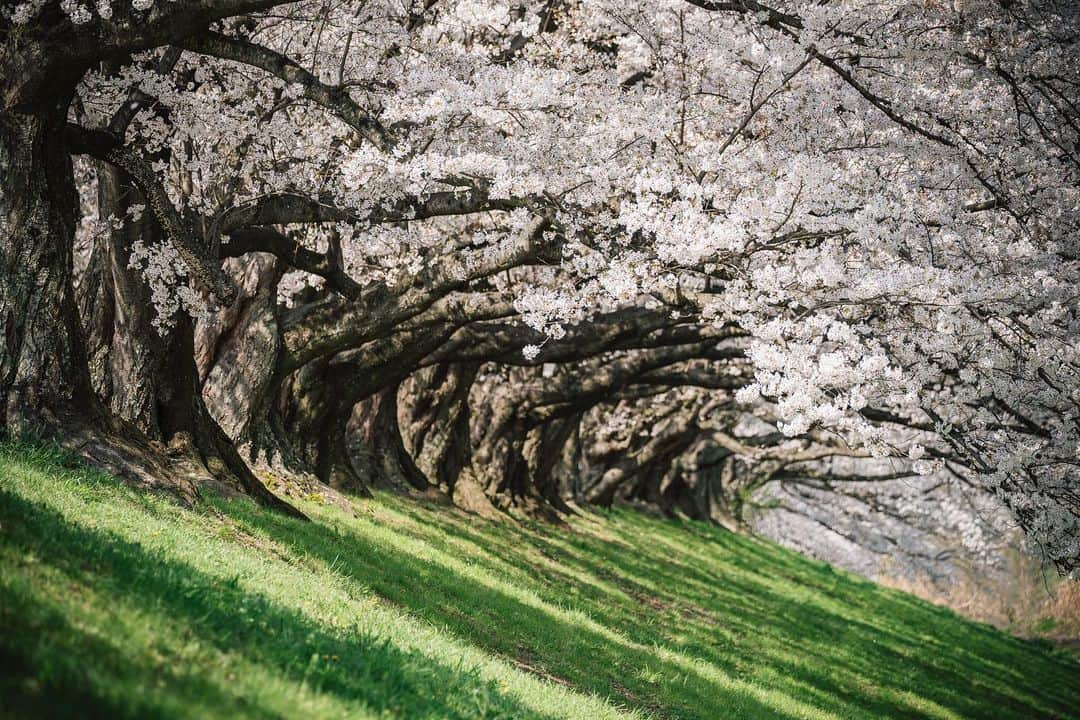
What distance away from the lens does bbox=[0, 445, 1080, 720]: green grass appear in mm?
4242

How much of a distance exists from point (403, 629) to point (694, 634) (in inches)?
322

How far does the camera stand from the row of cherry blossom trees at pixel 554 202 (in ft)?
28.9

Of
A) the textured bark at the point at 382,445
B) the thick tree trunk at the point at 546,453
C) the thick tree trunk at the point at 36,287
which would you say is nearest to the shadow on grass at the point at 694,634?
the textured bark at the point at 382,445

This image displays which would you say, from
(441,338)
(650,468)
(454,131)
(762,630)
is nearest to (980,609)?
(650,468)

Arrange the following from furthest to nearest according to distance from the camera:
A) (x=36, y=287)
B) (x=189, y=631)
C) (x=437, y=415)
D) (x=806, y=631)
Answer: (x=437, y=415)
(x=806, y=631)
(x=36, y=287)
(x=189, y=631)

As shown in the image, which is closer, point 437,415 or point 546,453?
point 437,415

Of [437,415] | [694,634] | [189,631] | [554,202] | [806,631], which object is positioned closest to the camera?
[189,631]

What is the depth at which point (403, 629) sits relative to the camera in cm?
746

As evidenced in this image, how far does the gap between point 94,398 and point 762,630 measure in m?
12.0

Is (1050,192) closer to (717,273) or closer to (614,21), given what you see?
(717,273)

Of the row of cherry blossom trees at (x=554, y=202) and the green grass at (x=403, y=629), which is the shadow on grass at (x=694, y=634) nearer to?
the green grass at (x=403, y=629)

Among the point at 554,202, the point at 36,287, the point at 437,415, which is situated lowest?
the point at 437,415

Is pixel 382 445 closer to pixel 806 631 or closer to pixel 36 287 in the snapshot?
pixel 806 631

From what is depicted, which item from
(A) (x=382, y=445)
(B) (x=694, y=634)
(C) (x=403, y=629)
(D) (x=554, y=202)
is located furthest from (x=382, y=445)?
(C) (x=403, y=629)
